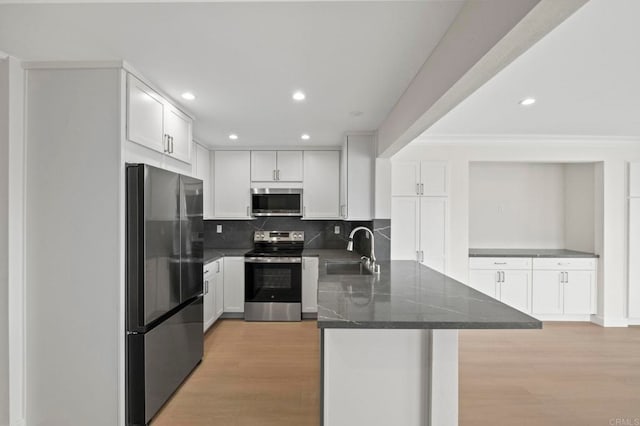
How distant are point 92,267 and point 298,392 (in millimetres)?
1736

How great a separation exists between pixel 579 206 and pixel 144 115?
5.37 metres

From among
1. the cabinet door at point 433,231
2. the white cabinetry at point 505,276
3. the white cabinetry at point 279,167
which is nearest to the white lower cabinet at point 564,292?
the white cabinetry at point 505,276

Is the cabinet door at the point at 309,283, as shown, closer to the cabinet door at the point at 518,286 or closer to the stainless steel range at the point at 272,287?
the stainless steel range at the point at 272,287

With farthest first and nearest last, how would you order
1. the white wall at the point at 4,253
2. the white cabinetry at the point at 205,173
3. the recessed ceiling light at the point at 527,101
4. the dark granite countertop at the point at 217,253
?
the white cabinetry at the point at 205,173 → the dark granite countertop at the point at 217,253 → the recessed ceiling light at the point at 527,101 → the white wall at the point at 4,253

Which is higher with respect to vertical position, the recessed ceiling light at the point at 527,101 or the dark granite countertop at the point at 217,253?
the recessed ceiling light at the point at 527,101

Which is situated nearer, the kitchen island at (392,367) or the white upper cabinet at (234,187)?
the kitchen island at (392,367)

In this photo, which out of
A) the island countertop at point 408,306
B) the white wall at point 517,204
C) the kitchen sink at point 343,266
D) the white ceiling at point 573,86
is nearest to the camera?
the island countertop at point 408,306

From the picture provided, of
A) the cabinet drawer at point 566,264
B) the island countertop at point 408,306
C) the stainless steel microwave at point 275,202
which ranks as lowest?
the cabinet drawer at point 566,264

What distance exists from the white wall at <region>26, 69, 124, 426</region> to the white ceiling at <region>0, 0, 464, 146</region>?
0.85ft

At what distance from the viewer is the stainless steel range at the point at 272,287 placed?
4191 millimetres

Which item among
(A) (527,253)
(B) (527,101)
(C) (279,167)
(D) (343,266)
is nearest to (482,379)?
(D) (343,266)

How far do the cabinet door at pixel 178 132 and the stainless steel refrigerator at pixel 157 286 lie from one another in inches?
11.7

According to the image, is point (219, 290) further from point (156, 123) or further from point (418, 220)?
point (418, 220)

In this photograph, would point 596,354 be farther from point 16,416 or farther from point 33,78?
point 33,78
